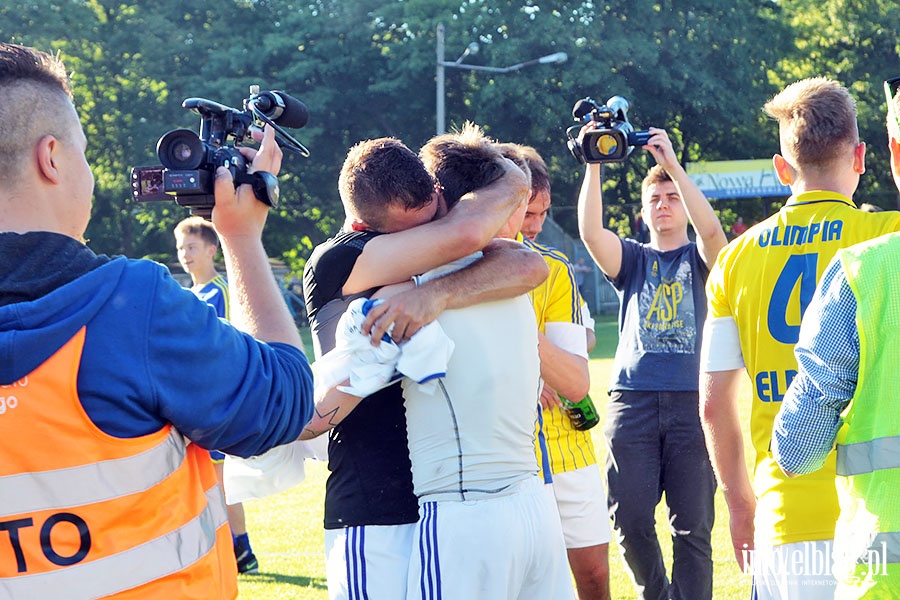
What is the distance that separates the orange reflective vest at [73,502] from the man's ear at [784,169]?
2.62m

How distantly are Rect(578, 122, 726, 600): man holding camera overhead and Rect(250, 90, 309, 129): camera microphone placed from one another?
2.64 m

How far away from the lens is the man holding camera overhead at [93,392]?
1.92 metres

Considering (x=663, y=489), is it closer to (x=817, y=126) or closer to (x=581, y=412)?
(x=581, y=412)

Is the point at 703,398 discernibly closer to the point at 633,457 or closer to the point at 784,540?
the point at 784,540

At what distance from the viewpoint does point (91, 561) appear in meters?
1.95

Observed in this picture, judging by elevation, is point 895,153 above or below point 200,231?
below

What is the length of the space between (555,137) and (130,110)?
706 inches

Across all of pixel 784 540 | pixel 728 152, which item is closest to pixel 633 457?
pixel 784 540

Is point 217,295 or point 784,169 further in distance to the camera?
point 217,295

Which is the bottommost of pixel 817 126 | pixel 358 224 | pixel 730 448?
pixel 730 448

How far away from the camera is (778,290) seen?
141 inches

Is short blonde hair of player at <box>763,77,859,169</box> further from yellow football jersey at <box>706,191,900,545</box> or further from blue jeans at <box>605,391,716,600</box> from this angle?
blue jeans at <box>605,391,716,600</box>

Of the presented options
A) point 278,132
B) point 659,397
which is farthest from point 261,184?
point 659,397

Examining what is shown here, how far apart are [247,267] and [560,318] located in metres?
2.24
